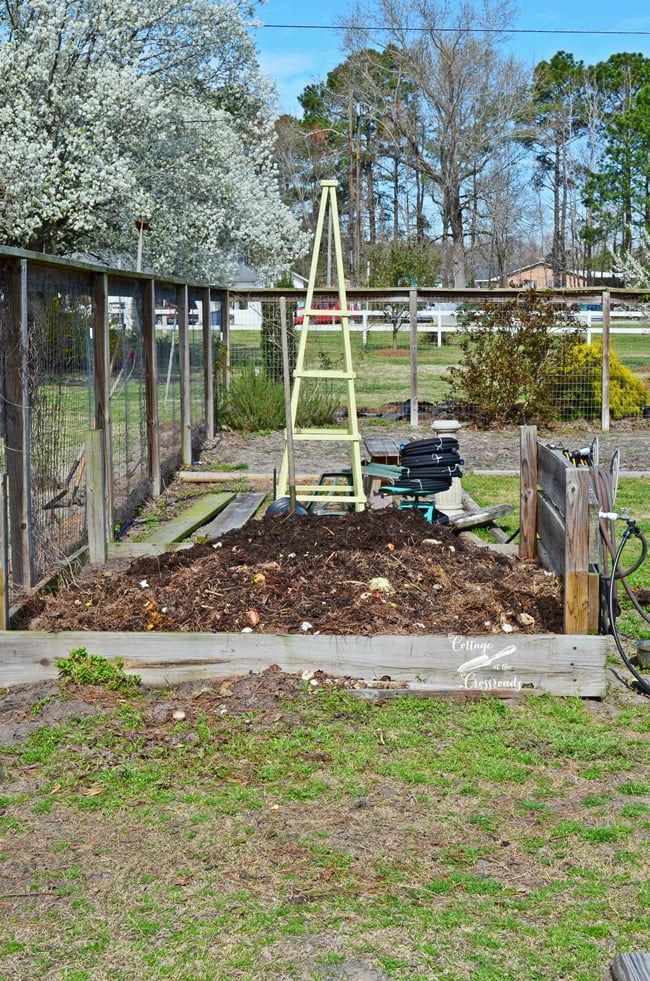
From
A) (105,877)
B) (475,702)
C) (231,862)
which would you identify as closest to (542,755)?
(475,702)

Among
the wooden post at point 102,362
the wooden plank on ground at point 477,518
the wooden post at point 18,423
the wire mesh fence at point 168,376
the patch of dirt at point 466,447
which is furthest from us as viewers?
the patch of dirt at point 466,447

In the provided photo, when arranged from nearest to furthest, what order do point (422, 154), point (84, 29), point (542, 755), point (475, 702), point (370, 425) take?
point (542, 755)
point (475, 702)
point (370, 425)
point (84, 29)
point (422, 154)

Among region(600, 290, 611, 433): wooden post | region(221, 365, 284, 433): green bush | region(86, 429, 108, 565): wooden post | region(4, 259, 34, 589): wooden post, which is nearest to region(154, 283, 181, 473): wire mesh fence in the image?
region(221, 365, 284, 433): green bush

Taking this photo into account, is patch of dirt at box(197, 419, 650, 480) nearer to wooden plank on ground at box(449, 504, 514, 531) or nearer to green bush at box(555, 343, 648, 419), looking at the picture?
green bush at box(555, 343, 648, 419)

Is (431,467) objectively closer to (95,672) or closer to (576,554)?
(576,554)

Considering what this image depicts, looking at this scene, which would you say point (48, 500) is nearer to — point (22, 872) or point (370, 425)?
point (22, 872)

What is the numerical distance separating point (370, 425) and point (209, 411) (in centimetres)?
278

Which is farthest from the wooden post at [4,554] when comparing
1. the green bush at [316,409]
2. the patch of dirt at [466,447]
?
the green bush at [316,409]

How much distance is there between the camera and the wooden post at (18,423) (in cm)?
599

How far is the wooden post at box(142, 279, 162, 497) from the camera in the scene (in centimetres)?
992

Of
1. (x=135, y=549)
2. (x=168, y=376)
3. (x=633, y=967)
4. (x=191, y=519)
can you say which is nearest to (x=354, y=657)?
(x=633, y=967)

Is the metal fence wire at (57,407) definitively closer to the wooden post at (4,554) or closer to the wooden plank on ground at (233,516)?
the wooden post at (4,554)

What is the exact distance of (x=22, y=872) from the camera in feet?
11.5

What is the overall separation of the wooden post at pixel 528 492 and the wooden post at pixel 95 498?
104 inches
